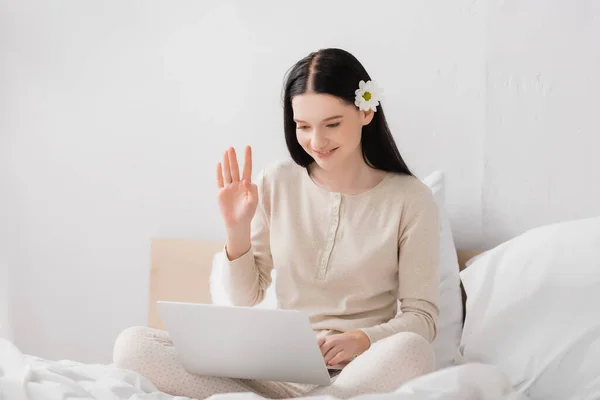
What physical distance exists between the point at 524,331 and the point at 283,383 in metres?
0.55

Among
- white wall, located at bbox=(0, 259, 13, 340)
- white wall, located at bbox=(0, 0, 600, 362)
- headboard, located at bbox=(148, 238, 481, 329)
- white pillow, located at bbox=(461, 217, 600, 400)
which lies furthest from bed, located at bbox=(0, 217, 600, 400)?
white wall, located at bbox=(0, 259, 13, 340)

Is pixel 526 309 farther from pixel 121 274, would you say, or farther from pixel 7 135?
pixel 7 135

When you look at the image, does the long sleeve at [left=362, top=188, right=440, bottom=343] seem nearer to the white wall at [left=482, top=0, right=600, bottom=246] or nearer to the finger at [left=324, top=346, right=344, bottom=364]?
the finger at [left=324, top=346, right=344, bottom=364]

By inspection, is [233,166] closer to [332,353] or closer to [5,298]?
[332,353]

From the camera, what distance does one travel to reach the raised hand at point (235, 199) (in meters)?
1.65

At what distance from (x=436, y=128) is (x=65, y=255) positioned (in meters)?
1.25

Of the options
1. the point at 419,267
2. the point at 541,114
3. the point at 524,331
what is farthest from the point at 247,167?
the point at 541,114

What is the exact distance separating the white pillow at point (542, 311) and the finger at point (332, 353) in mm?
429

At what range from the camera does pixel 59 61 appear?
262 cm

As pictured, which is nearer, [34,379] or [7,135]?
[34,379]

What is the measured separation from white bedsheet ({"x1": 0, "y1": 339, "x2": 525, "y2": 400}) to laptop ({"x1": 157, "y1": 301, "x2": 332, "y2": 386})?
0.30 ft

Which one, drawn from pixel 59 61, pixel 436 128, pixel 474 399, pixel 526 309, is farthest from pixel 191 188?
pixel 474 399

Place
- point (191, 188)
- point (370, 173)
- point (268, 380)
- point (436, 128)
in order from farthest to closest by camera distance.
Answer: point (191, 188)
point (436, 128)
point (370, 173)
point (268, 380)

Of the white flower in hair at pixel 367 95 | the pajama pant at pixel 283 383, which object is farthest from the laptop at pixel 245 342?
the white flower in hair at pixel 367 95
